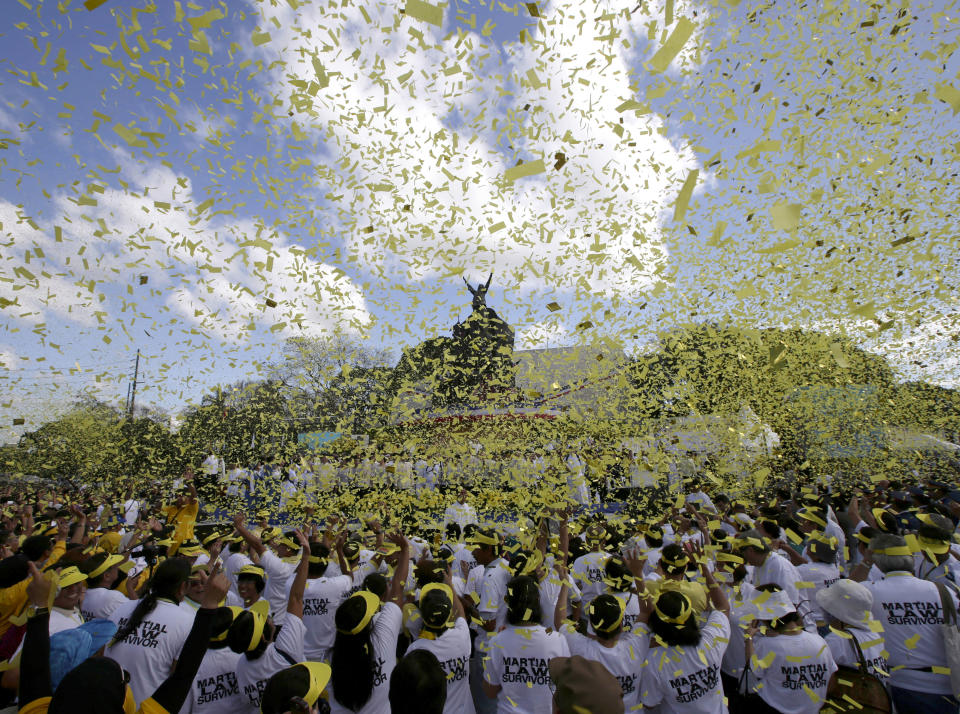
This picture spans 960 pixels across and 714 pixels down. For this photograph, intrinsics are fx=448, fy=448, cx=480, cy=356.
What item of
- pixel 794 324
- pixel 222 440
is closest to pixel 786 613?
pixel 794 324

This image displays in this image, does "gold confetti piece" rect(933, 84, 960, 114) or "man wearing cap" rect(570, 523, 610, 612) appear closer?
"gold confetti piece" rect(933, 84, 960, 114)

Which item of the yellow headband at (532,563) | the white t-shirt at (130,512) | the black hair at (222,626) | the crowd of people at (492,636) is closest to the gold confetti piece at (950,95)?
the crowd of people at (492,636)

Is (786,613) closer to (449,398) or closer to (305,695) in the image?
(305,695)

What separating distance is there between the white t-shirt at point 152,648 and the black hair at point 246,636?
36 cm

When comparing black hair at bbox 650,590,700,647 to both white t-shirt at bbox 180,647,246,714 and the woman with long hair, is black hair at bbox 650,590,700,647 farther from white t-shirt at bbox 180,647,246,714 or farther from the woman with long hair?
white t-shirt at bbox 180,647,246,714

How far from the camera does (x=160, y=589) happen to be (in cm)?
327

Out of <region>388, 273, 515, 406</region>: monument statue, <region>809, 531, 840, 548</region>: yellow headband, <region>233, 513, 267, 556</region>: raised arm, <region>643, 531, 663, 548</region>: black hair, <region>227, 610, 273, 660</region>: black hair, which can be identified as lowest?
<region>227, 610, 273, 660</region>: black hair

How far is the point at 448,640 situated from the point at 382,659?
52 centimetres

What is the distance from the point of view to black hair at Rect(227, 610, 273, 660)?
2.96 meters

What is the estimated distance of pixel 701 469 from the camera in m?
9.73

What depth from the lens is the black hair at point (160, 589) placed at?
10.2 ft

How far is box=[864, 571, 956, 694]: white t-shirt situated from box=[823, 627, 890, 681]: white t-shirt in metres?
0.09

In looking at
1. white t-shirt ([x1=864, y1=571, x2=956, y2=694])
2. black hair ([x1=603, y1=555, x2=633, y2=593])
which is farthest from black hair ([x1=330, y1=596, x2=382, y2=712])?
white t-shirt ([x1=864, y1=571, x2=956, y2=694])

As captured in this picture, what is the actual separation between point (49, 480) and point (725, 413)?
3248cm
